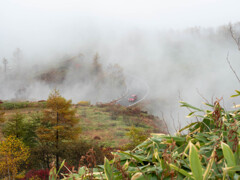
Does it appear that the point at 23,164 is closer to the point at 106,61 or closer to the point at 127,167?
the point at 127,167

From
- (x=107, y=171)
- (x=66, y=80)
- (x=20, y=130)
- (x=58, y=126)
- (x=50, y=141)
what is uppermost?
(x=66, y=80)

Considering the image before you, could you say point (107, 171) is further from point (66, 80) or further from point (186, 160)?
point (66, 80)

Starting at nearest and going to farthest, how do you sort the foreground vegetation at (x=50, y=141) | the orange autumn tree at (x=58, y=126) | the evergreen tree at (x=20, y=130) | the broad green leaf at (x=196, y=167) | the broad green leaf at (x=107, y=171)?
the broad green leaf at (x=196, y=167) → the broad green leaf at (x=107, y=171) → the foreground vegetation at (x=50, y=141) → the orange autumn tree at (x=58, y=126) → the evergreen tree at (x=20, y=130)

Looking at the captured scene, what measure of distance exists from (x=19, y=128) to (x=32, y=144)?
1.92 metres

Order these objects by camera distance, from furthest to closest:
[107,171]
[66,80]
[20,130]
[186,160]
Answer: [66,80] → [20,130] → [186,160] → [107,171]

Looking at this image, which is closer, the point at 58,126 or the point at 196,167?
the point at 196,167

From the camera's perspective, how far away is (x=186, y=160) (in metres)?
1.11

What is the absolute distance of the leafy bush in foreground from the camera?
2.81ft

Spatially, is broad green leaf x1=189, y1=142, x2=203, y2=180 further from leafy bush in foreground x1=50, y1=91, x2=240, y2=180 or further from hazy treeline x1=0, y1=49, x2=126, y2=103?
hazy treeline x1=0, y1=49, x2=126, y2=103

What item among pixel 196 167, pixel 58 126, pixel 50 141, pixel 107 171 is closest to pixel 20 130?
pixel 50 141

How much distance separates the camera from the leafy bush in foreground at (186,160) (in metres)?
0.86

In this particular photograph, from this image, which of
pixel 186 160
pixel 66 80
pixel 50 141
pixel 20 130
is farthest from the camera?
pixel 66 80

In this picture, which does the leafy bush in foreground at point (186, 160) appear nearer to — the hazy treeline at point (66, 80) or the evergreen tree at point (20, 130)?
the evergreen tree at point (20, 130)

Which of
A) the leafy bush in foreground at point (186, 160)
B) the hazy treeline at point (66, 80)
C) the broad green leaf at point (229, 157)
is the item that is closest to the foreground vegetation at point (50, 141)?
the leafy bush in foreground at point (186, 160)
